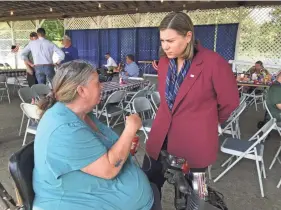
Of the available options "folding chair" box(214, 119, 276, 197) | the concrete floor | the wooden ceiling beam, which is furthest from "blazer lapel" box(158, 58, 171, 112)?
the wooden ceiling beam

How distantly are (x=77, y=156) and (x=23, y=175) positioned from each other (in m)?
0.31

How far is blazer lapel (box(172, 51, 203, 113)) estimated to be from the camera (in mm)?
1380

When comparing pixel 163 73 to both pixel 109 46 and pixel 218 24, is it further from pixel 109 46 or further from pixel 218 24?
pixel 109 46

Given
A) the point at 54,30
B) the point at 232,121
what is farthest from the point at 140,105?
the point at 54,30

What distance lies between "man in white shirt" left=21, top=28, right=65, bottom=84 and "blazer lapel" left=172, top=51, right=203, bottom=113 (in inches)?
171

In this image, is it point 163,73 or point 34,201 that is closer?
point 34,201

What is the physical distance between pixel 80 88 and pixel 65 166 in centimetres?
31

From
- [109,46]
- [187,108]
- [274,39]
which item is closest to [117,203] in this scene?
Answer: [187,108]

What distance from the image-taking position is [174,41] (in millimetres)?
1337

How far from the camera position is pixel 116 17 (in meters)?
12.2

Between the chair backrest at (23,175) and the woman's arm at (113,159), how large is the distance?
11.7 inches

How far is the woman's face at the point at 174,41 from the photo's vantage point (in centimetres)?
133

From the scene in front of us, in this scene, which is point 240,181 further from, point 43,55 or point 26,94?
point 43,55

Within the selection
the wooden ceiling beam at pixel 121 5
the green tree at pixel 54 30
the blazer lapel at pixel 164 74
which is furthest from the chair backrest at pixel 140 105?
the green tree at pixel 54 30
